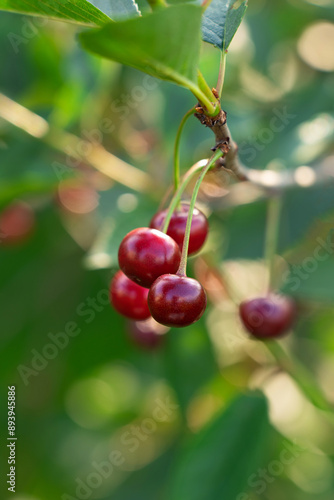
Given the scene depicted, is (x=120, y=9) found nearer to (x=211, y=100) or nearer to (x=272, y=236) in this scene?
(x=211, y=100)

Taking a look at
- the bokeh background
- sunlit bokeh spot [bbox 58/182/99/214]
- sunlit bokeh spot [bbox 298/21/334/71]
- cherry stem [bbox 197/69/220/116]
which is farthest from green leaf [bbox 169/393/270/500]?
sunlit bokeh spot [bbox 298/21/334/71]

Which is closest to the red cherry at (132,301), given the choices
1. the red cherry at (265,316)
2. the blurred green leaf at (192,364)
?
the red cherry at (265,316)

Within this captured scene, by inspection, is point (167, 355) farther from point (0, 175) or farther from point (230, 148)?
point (230, 148)

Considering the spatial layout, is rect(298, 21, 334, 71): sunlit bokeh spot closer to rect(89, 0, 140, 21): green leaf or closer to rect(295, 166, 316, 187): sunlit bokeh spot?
rect(295, 166, 316, 187): sunlit bokeh spot

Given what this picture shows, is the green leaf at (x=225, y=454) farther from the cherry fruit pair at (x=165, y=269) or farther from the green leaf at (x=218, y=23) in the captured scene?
the green leaf at (x=218, y=23)

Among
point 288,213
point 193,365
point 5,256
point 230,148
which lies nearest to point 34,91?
point 5,256

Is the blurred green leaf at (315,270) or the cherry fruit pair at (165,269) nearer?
the cherry fruit pair at (165,269)

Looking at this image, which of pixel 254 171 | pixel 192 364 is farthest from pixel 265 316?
pixel 192 364
